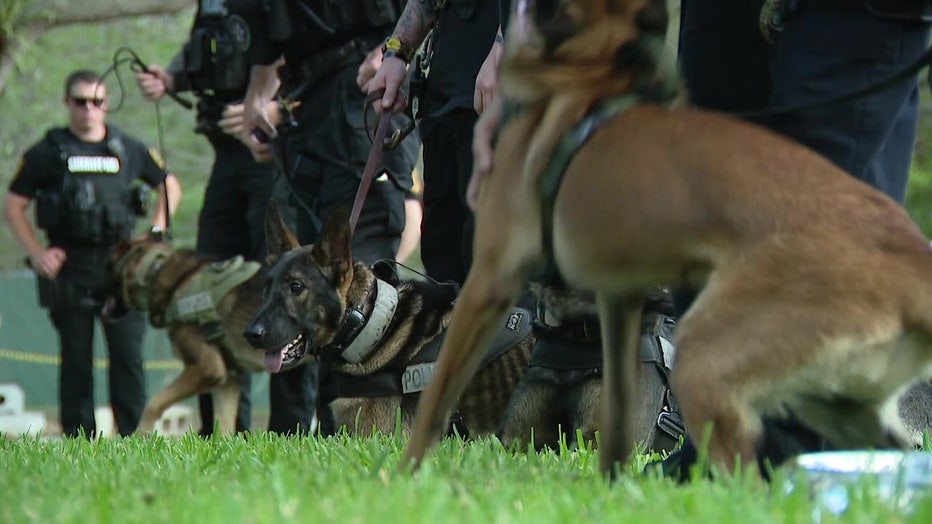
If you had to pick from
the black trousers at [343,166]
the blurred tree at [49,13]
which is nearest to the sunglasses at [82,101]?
the black trousers at [343,166]

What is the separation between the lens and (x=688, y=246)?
272 cm

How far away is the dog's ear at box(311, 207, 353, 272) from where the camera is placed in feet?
19.4

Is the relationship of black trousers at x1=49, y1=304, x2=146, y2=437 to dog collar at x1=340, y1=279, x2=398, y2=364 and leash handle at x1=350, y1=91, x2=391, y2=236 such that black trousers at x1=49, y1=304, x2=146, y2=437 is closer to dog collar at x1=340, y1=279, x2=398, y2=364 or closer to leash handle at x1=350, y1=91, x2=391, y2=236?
dog collar at x1=340, y1=279, x2=398, y2=364

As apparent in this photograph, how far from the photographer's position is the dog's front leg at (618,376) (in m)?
3.26

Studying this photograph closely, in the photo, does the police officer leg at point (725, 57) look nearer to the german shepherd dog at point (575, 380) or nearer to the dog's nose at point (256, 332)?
the german shepherd dog at point (575, 380)

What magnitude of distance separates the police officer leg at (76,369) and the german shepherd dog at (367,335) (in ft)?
10.4

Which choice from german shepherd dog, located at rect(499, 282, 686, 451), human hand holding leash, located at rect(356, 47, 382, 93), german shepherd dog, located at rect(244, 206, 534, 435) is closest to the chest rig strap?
german shepherd dog, located at rect(499, 282, 686, 451)

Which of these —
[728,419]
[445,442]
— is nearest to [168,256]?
[445,442]

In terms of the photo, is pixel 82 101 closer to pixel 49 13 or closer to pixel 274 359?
pixel 274 359

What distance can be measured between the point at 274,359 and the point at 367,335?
0.69m

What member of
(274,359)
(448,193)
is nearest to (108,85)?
(274,359)

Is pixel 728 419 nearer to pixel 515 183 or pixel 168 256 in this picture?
pixel 515 183

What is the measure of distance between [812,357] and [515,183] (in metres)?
0.83

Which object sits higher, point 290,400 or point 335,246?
point 335,246
